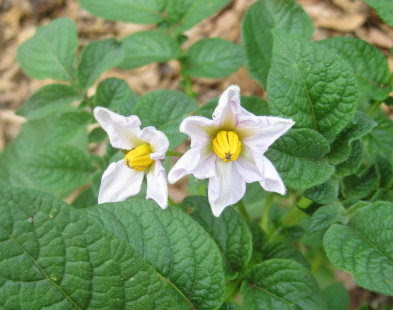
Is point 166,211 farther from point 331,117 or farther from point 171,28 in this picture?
point 171,28

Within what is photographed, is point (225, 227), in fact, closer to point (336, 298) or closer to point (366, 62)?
point (366, 62)

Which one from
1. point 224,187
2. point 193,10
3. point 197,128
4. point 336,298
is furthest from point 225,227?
point 336,298

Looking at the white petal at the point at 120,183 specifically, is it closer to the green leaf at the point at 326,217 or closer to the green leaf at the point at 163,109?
the green leaf at the point at 163,109

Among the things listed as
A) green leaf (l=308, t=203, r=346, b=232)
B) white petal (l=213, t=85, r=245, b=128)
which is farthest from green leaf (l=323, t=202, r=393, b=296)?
white petal (l=213, t=85, r=245, b=128)

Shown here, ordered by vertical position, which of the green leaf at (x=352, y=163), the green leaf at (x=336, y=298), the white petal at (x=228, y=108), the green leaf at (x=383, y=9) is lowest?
the green leaf at (x=336, y=298)

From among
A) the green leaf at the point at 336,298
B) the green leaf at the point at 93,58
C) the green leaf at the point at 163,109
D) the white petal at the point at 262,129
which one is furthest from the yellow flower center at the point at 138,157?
the green leaf at the point at 336,298

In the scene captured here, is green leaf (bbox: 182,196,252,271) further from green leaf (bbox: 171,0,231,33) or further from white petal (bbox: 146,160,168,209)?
green leaf (bbox: 171,0,231,33)

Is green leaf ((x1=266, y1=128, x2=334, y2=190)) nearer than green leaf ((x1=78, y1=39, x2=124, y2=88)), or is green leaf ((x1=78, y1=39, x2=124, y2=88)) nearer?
green leaf ((x1=266, y1=128, x2=334, y2=190))

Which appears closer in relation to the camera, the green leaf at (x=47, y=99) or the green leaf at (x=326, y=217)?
the green leaf at (x=326, y=217)

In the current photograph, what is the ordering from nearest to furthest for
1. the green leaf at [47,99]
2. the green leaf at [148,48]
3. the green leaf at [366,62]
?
the green leaf at [366,62]
the green leaf at [47,99]
the green leaf at [148,48]
